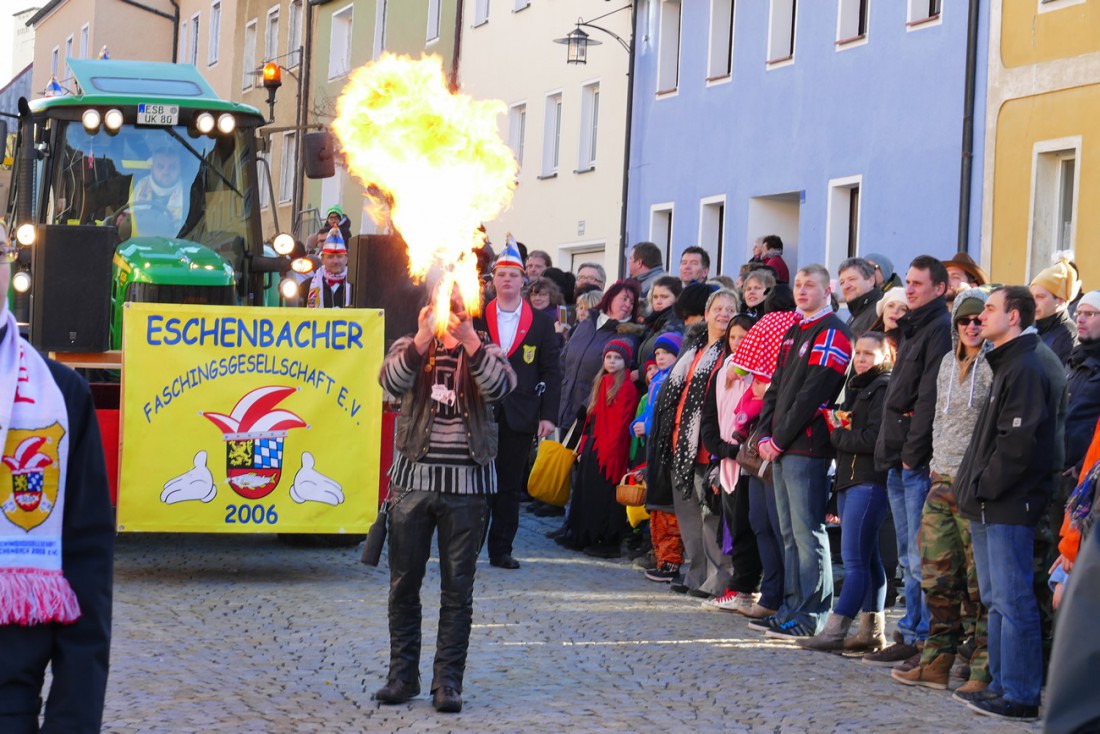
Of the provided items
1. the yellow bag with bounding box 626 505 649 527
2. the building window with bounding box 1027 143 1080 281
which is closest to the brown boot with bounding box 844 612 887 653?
the yellow bag with bounding box 626 505 649 527

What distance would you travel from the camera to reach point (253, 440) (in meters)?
11.5

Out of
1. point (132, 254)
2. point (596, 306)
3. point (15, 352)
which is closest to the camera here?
point (15, 352)

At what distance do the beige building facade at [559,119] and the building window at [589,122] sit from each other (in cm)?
2

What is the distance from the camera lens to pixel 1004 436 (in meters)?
8.28

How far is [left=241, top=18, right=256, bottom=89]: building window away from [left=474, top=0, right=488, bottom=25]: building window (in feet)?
49.4

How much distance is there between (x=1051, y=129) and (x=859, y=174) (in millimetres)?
3748

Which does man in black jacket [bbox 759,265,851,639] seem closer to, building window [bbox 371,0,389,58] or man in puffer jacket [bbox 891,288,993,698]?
man in puffer jacket [bbox 891,288,993,698]

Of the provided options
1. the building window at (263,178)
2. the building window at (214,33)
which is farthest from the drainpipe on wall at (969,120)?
the building window at (214,33)

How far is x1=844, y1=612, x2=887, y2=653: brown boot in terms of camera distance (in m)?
9.84

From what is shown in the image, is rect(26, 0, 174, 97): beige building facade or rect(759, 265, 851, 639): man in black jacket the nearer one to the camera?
rect(759, 265, 851, 639): man in black jacket

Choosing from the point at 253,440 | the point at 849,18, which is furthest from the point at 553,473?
the point at 849,18

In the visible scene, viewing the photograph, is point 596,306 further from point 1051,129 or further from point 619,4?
point 619,4

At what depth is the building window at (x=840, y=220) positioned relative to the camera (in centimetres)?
2353

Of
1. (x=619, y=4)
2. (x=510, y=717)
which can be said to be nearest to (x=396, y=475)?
(x=510, y=717)
